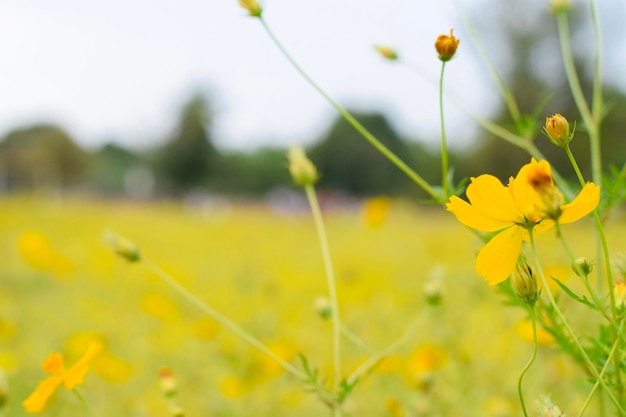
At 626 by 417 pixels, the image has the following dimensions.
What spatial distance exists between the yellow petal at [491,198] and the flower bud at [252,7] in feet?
0.88

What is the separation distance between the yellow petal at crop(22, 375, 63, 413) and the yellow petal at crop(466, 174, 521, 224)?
0.28m

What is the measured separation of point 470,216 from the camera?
29 centimetres

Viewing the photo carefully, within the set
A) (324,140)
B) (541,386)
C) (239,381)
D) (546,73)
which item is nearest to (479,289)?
(541,386)

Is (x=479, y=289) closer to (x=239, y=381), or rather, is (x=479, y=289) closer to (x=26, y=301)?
(x=239, y=381)

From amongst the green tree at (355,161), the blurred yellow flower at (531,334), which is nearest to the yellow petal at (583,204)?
the blurred yellow flower at (531,334)

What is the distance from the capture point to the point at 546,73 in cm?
915

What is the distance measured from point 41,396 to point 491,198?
29 cm

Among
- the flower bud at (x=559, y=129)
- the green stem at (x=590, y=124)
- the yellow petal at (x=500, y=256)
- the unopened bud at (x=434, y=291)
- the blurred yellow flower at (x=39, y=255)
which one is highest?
the flower bud at (x=559, y=129)

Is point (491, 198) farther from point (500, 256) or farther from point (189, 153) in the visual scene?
point (189, 153)

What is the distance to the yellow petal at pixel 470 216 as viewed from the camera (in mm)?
285

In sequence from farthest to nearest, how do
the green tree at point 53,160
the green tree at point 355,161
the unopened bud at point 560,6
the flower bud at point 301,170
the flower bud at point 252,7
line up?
the green tree at point 355,161
the green tree at point 53,160
the unopened bud at point 560,6
the flower bud at point 301,170
the flower bud at point 252,7

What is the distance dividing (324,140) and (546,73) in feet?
35.2

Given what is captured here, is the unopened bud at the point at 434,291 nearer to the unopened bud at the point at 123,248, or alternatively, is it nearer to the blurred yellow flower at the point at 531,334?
the blurred yellow flower at the point at 531,334

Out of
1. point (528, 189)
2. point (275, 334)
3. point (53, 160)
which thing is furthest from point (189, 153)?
point (528, 189)
